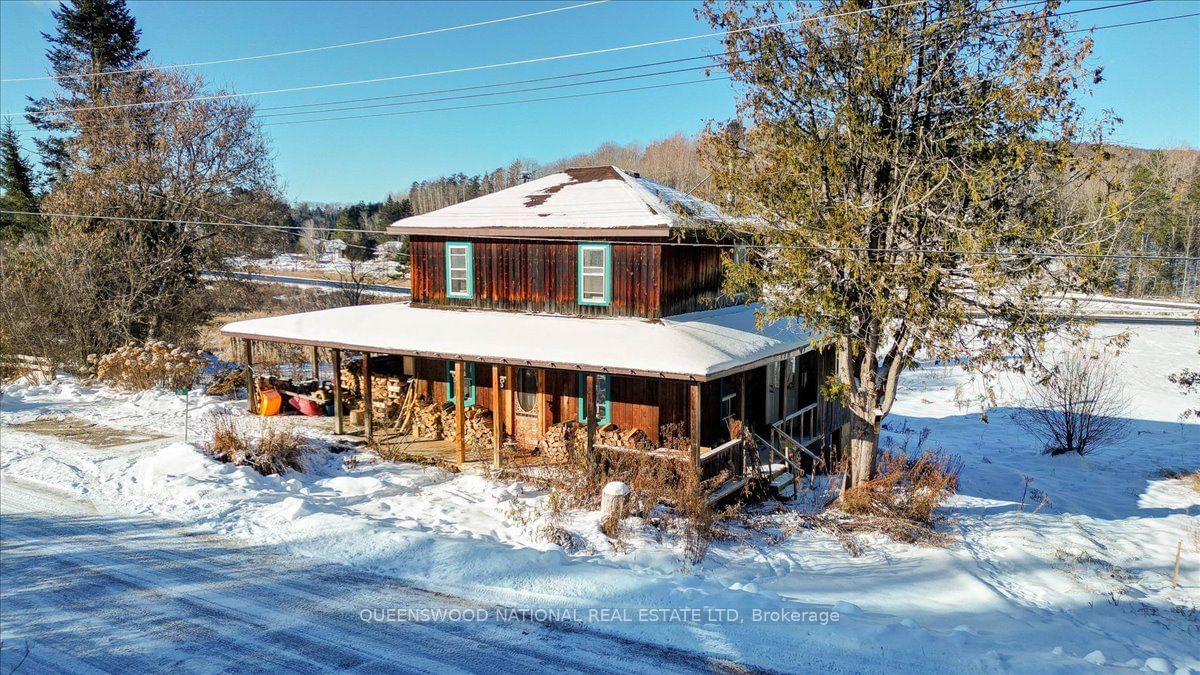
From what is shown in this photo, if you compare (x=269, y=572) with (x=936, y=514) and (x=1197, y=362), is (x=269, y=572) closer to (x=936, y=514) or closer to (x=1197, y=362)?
(x=936, y=514)

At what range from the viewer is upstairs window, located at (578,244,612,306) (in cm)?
1477

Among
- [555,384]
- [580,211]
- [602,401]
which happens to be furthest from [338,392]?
[580,211]

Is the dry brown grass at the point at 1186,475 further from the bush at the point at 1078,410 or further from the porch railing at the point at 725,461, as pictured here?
the porch railing at the point at 725,461

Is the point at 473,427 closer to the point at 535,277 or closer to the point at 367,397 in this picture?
the point at 367,397

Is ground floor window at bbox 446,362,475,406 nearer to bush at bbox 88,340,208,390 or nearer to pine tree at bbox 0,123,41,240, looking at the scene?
bush at bbox 88,340,208,390

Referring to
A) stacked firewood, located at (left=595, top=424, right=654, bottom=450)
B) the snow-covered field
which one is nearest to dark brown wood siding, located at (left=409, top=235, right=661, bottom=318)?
stacked firewood, located at (left=595, top=424, right=654, bottom=450)

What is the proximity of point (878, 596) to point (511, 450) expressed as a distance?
837 cm

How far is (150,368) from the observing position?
19.9 meters

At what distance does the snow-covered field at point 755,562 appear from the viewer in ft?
23.4

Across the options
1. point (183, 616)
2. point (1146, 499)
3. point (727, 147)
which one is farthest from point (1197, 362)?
point (183, 616)

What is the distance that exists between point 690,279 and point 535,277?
355 centimetres

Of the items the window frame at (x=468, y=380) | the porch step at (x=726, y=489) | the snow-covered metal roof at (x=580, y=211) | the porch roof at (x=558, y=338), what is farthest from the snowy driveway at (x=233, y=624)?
the snow-covered metal roof at (x=580, y=211)

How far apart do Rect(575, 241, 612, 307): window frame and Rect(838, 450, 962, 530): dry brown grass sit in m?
6.25

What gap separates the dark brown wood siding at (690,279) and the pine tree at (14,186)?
35385 millimetres
